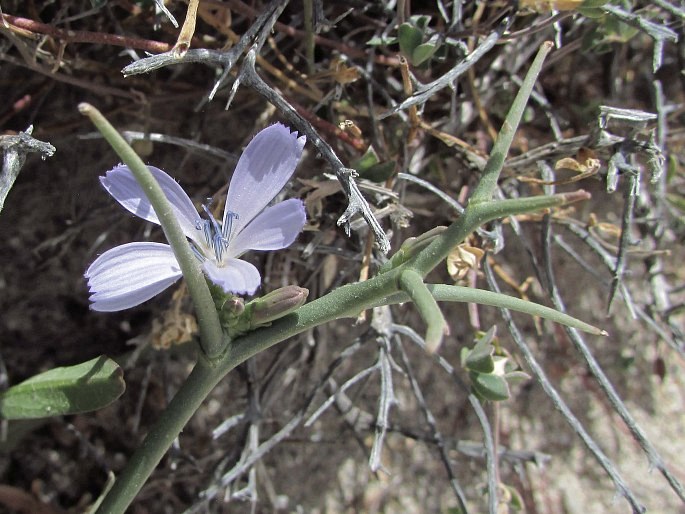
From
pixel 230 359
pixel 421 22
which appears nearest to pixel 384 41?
pixel 421 22

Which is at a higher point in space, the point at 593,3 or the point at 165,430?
the point at 593,3

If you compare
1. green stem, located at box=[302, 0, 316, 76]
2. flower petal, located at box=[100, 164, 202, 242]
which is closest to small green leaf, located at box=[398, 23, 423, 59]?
green stem, located at box=[302, 0, 316, 76]

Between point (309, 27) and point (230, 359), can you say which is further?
point (309, 27)

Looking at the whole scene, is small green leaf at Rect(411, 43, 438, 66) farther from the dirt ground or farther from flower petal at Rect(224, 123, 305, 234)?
flower petal at Rect(224, 123, 305, 234)

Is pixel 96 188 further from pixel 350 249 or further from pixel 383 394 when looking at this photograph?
pixel 383 394

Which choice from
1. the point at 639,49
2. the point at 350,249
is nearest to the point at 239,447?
the point at 350,249

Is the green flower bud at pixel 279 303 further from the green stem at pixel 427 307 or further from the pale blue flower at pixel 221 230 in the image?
the green stem at pixel 427 307

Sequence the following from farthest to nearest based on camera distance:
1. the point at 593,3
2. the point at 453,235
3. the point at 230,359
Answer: the point at 593,3
the point at 230,359
the point at 453,235

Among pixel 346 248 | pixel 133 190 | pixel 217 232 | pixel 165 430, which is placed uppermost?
pixel 133 190

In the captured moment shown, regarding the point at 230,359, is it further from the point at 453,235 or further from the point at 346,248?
the point at 346,248
